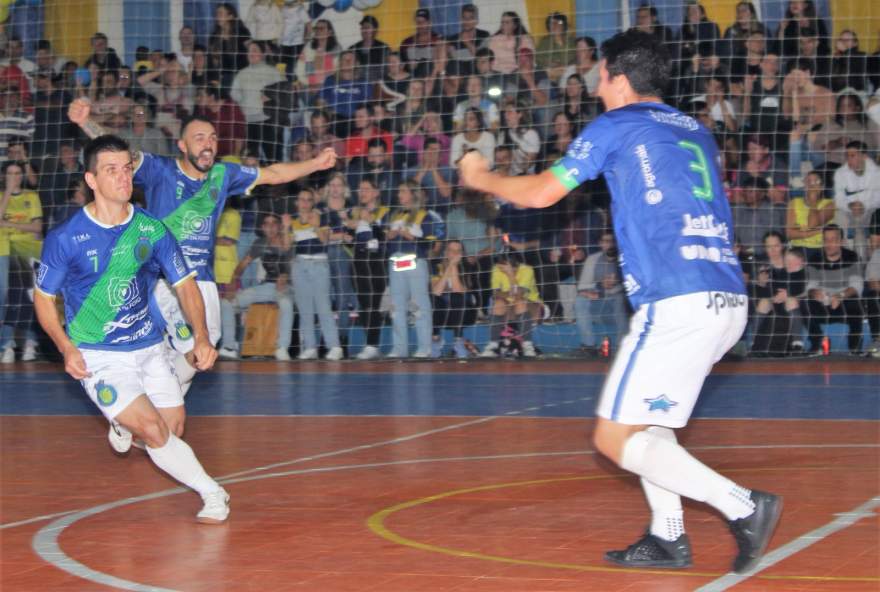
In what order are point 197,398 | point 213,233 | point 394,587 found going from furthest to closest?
point 197,398
point 213,233
point 394,587

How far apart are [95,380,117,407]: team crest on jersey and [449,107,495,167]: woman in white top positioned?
9459 millimetres

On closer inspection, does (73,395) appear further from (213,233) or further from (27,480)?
(27,480)

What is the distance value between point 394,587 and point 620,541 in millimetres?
1297

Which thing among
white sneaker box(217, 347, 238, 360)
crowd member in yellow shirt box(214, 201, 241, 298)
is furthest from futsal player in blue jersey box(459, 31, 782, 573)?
crowd member in yellow shirt box(214, 201, 241, 298)

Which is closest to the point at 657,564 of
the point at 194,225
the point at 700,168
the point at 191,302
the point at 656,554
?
the point at 656,554

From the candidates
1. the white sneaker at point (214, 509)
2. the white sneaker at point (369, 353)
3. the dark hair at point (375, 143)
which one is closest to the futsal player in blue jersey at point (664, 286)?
the white sneaker at point (214, 509)

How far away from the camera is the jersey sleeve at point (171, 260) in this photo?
23.1ft

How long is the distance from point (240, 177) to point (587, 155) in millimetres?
5269

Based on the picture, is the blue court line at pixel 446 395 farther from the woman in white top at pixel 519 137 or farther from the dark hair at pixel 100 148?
the dark hair at pixel 100 148

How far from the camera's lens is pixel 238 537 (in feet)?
20.4

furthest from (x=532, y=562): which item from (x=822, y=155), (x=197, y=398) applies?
(x=822, y=155)

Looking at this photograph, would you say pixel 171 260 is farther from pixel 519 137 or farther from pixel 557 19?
pixel 557 19

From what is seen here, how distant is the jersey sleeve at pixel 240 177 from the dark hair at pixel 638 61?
16.6 feet

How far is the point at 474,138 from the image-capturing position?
15961 mm
